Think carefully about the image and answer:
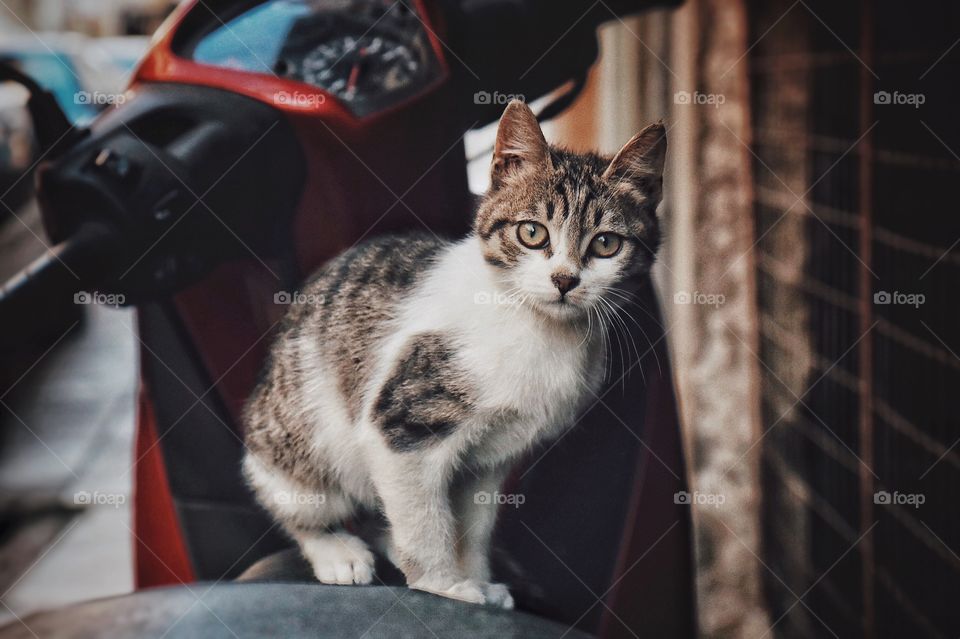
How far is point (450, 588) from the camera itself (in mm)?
930

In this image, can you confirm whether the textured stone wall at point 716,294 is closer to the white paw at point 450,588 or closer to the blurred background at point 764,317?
the blurred background at point 764,317

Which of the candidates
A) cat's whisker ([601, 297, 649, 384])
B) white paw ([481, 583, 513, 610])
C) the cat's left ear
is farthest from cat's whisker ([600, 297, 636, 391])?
white paw ([481, 583, 513, 610])

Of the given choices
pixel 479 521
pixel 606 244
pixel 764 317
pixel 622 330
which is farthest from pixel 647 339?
pixel 764 317

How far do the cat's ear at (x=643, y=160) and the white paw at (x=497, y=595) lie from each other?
0.42 m

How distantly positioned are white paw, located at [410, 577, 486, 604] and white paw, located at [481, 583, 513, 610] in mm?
14

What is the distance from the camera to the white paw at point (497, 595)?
94 centimetres

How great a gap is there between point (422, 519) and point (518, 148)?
364 millimetres

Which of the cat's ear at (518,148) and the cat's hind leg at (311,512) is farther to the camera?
the cat's hind leg at (311,512)

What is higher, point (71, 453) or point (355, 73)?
point (355, 73)

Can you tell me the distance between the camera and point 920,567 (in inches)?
55.9

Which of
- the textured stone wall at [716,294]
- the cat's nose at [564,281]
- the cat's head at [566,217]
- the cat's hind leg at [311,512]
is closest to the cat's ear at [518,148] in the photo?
the cat's head at [566,217]

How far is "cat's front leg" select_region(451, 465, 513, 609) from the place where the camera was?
95cm

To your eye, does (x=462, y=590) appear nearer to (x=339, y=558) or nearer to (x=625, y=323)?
(x=339, y=558)

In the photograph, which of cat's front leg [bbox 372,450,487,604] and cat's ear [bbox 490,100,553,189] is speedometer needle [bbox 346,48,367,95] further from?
cat's front leg [bbox 372,450,487,604]
